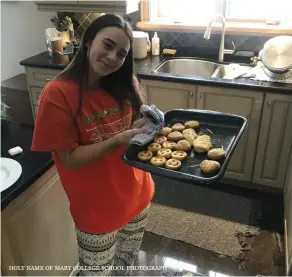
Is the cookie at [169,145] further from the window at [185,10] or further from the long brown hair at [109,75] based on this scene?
the window at [185,10]

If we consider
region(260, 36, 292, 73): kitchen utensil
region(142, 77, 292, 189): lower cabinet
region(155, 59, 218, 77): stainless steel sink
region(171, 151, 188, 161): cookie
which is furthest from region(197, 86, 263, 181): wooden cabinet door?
region(171, 151, 188, 161): cookie

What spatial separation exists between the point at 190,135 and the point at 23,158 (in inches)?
27.3

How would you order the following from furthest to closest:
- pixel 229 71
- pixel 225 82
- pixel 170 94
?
pixel 229 71 → pixel 170 94 → pixel 225 82

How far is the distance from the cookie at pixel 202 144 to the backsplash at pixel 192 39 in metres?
1.49

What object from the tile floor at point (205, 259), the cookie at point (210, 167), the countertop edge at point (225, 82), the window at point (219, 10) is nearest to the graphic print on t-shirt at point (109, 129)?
the cookie at point (210, 167)

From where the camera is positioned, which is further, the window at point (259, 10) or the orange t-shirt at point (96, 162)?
the window at point (259, 10)

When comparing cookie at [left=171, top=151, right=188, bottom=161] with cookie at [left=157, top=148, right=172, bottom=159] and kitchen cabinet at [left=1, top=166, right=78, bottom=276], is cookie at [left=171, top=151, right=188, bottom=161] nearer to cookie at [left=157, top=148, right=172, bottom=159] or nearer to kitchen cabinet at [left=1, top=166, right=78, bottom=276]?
cookie at [left=157, top=148, right=172, bottom=159]

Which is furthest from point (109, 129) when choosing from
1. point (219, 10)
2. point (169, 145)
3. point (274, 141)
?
point (219, 10)

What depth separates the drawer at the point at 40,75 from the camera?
263cm

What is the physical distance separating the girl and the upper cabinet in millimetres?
1398

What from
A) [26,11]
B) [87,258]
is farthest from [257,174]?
[26,11]

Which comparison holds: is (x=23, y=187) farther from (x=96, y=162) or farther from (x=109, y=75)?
(x=109, y=75)

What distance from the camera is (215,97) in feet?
7.25

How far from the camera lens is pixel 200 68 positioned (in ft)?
8.66
